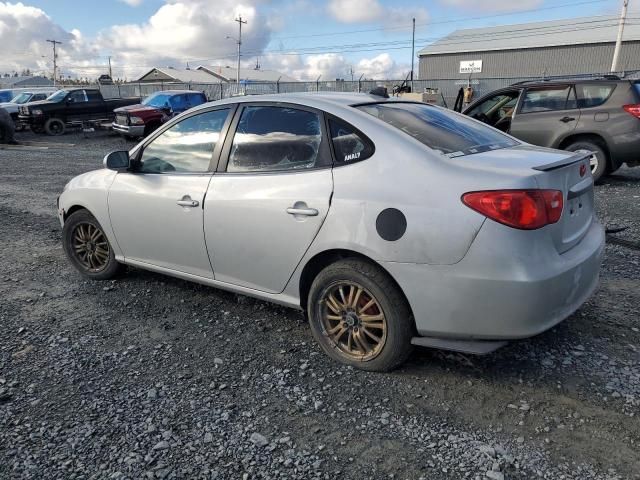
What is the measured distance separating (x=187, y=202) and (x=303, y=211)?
3.37 feet

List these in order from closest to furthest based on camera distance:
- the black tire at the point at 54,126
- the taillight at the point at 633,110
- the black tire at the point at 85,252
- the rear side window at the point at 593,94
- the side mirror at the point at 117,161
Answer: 1. the side mirror at the point at 117,161
2. the black tire at the point at 85,252
3. the taillight at the point at 633,110
4. the rear side window at the point at 593,94
5. the black tire at the point at 54,126

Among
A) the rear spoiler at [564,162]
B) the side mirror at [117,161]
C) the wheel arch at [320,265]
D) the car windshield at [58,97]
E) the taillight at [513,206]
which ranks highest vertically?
the car windshield at [58,97]

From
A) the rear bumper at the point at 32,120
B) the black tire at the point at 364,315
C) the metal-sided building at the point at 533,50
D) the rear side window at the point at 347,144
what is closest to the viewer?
the black tire at the point at 364,315

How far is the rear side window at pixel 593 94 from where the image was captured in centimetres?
846

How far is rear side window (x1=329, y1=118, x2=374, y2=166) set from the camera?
2.97 metres

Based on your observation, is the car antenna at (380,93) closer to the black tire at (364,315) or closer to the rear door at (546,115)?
Result: the black tire at (364,315)

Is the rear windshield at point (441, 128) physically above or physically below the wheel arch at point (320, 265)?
above

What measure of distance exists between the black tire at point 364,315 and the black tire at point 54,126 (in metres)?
20.6

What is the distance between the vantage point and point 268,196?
3240 mm

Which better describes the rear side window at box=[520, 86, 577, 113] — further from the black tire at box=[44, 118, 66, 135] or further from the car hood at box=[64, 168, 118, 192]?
the black tire at box=[44, 118, 66, 135]

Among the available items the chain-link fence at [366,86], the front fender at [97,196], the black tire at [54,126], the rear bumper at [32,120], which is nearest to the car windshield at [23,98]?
the rear bumper at [32,120]

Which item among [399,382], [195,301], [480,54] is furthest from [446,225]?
[480,54]

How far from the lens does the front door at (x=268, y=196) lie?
10.2ft

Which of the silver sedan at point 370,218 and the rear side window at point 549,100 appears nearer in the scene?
the silver sedan at point 370,218
